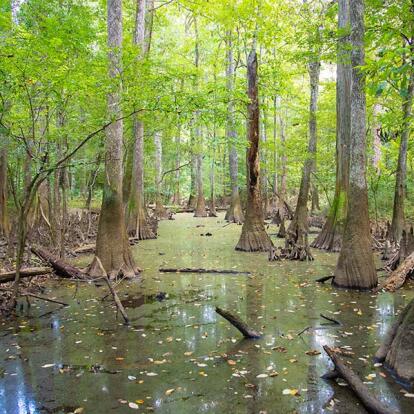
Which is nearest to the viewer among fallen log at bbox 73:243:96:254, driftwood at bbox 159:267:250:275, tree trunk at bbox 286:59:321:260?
driftwood at bbox 159:267:250:275

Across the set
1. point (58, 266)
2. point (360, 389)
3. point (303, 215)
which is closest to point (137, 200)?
point (303, 215)

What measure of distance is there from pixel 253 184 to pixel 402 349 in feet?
27.6

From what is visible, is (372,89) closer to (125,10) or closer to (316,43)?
(316,43)

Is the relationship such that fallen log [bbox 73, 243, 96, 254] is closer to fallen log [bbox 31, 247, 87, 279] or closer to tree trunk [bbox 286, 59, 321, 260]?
fallen log [bbox 31, 247, 87, 279]

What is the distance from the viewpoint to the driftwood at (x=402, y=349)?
13.1 feet

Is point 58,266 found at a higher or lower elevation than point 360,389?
higher

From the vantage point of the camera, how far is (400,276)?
7.60 metres

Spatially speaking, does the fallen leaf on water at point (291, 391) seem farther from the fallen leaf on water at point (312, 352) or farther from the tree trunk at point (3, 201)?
the tree trunk at point (3, 201)

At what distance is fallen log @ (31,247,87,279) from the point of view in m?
8.06

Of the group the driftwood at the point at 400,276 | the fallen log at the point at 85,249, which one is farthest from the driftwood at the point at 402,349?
the fallen log at the point at 85,249

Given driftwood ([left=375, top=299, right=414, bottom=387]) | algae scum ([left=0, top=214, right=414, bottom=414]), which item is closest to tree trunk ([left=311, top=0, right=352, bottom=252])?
algae scum ([left=0, top=214, right=414, bottom=414])

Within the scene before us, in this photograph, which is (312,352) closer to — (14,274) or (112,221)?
(14,274)

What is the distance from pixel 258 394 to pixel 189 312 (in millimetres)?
2636

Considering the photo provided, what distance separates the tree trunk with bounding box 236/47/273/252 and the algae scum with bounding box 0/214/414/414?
3.60 m
